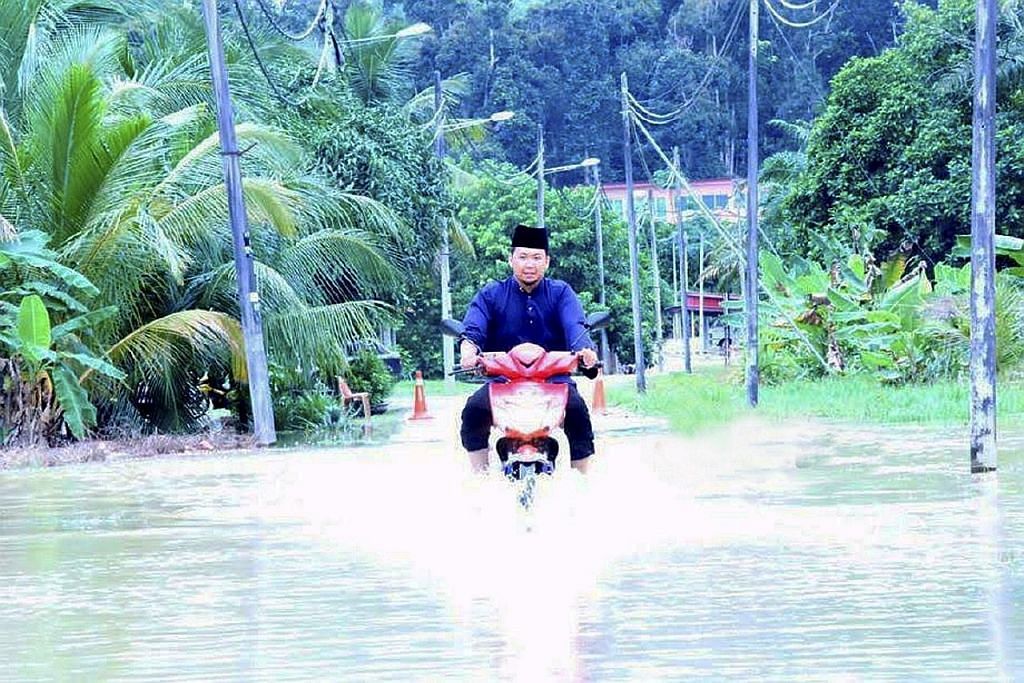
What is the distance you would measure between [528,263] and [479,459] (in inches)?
52.1

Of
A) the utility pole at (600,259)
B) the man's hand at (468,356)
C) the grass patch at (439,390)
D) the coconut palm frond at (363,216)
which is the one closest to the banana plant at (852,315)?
the grass patch at (439,390)

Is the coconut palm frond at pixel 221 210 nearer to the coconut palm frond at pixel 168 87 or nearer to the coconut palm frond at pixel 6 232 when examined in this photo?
the coconut palm frond at pixel 6 232

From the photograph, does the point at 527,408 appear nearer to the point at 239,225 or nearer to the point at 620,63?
the point at 239,225

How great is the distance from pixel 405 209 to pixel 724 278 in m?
45.1

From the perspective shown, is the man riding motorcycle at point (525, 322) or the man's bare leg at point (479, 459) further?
the man's bare leg at point (479, 459)

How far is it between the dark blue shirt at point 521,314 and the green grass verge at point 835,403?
12.0m

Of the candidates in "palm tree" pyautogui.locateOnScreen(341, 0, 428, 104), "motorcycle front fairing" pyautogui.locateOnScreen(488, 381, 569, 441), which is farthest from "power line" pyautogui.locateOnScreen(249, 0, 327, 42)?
"motorcycle front fairing" pyautogui.locateOnScreen(488, 381, 569, 441)

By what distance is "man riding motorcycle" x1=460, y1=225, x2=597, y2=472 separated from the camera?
11.9 meters

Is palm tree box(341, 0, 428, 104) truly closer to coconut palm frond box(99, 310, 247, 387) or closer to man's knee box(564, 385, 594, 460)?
coconut palm frond box(99, 310, 247, 387)

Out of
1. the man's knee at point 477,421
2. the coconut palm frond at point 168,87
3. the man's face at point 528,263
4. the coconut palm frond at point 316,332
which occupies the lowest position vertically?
the coconut palm frond at point 316,332

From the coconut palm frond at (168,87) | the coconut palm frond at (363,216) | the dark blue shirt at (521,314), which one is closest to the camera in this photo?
the dark blue shirt at (521,314)

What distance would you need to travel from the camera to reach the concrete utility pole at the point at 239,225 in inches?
927

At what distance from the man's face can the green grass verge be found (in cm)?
1223

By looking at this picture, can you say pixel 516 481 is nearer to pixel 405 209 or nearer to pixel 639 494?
pixel 639 494
